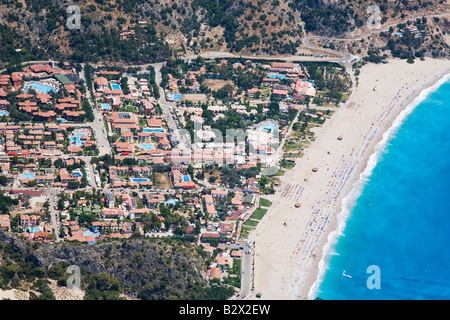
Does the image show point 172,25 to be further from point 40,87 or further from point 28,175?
point 28,175

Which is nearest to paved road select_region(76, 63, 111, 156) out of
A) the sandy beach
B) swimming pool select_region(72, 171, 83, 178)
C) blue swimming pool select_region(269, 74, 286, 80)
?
swimming pool select_region(72, 171, 83, 178)

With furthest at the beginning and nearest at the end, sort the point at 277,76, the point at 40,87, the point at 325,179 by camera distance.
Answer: the point at 277,76 < the point at 40,87 < the point at 325,179

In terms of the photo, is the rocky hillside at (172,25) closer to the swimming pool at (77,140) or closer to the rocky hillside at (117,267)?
the swimming pool at (77,140)

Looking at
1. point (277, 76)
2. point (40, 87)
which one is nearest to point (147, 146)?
point (40, 87)

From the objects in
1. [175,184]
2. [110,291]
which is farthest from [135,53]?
[110,291]

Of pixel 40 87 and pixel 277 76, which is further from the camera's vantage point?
pixel 277 76

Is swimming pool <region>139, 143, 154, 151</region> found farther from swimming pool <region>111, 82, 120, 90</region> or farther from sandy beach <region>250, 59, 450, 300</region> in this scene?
sandy beach <region>250, 59, 450, 300</region>
